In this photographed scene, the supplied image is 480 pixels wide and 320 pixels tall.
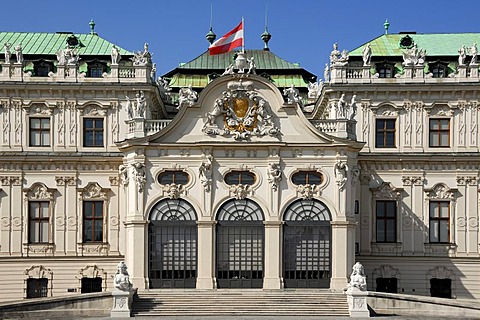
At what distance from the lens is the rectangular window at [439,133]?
52.4m

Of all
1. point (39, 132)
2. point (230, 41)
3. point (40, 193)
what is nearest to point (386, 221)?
point (230, 41)

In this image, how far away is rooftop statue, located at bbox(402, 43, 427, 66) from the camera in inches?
2047

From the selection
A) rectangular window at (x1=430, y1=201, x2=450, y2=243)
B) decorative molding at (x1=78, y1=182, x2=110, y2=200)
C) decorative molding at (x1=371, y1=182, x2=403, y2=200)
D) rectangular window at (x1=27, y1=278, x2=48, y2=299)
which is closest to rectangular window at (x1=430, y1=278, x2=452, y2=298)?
rectangular window at (x1=430, y1=201, x2=450, y2=243)

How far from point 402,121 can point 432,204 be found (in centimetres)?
543

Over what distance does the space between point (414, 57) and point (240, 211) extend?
590 inches

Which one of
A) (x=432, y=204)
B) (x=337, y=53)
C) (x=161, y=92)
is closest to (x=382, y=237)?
(x=432, y=204)

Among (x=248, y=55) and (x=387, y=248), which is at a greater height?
(x=248, y=55)

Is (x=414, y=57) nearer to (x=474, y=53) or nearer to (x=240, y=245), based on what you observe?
(x=474, y=53)

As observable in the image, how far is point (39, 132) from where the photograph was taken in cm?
Answer: 5184

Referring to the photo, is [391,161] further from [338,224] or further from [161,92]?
[161,92]

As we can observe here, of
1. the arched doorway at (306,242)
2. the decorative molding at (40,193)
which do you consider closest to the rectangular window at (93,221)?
the decorative molding at (40,193)

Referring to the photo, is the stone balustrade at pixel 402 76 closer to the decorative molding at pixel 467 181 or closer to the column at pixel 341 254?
the decorative molding at pixel 467 181

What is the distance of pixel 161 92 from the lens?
56.6 meters

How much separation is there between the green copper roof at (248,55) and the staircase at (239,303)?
2110 cm
